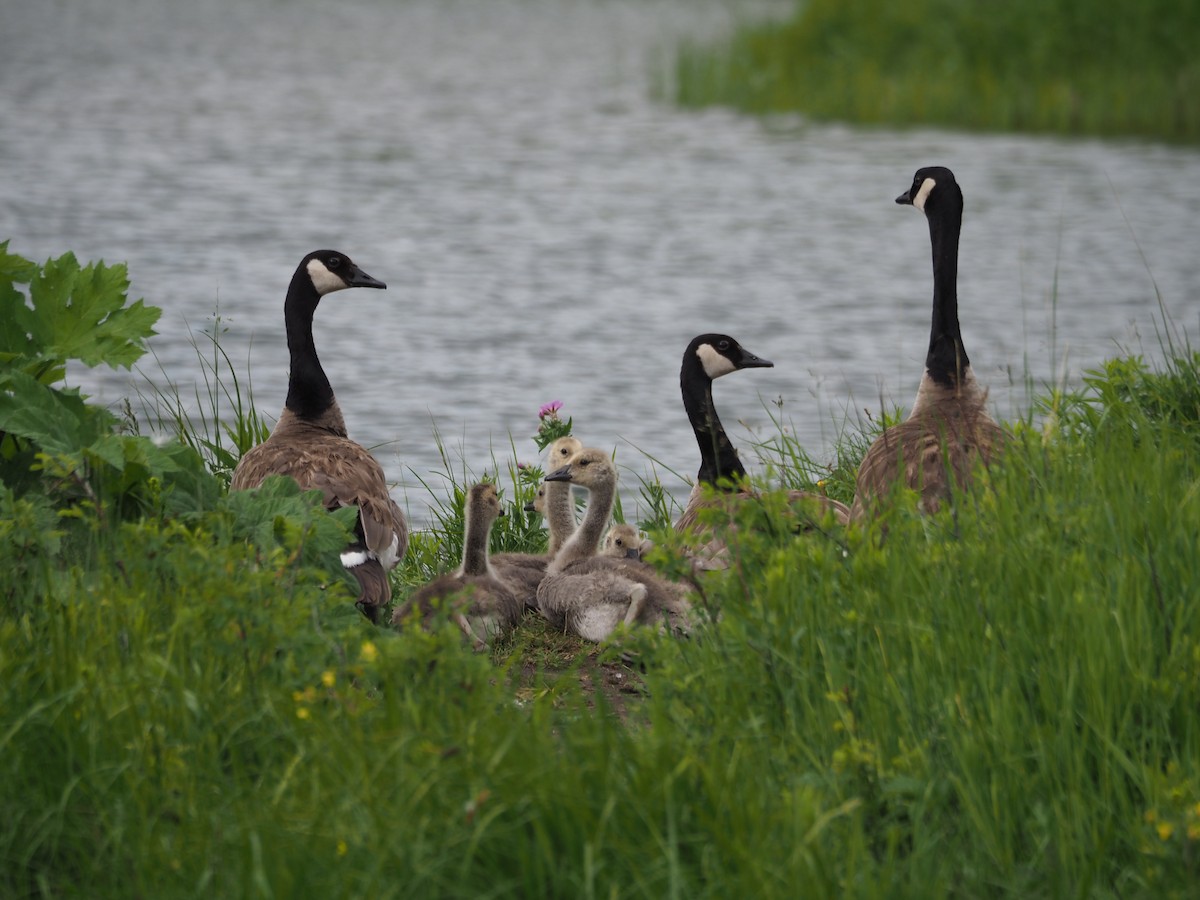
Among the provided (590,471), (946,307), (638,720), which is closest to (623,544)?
(590,471)

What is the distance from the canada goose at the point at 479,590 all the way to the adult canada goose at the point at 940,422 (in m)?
1.41

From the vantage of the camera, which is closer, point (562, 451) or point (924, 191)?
point (562, 451)

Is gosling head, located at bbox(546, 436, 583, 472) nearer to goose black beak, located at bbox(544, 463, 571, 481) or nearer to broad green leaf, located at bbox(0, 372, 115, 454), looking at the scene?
goose black beak, located at bbox(544, 463, 571, 481)

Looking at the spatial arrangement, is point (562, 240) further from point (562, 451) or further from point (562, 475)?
point (562, 475)

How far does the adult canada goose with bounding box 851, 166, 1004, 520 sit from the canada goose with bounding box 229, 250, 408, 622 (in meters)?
1.85

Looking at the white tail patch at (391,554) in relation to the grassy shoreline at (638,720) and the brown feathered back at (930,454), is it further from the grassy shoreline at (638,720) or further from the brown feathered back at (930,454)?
the brown feathered back at (930,454)

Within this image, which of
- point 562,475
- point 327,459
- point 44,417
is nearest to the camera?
point 44,417

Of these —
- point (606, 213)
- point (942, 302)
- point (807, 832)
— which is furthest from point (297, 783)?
point (606, 213)

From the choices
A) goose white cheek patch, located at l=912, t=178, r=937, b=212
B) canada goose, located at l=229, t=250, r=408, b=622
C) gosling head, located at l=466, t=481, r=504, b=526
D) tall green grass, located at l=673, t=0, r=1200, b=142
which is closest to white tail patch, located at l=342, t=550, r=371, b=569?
canada goose, located at l=229, t=250, r=408, b=622

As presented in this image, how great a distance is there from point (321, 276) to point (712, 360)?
207 cm

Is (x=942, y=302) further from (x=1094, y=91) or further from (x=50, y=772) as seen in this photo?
(x=1094, y=91)

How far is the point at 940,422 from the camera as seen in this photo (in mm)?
5895

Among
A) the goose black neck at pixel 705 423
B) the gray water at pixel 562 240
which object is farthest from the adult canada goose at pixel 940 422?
the goose black neck at pixel 705 423

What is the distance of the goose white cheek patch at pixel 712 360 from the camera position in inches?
304
